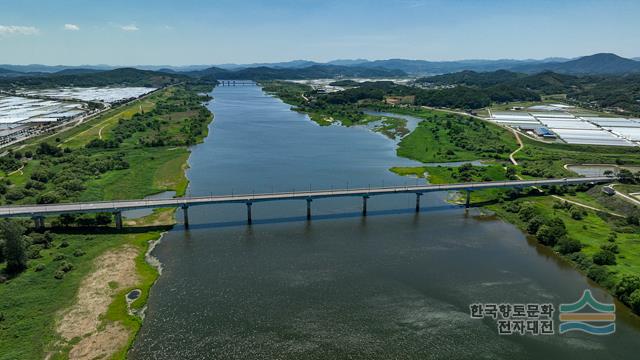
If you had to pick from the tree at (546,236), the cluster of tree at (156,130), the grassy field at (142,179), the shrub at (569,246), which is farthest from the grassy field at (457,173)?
the cluster of tree at (156,130)

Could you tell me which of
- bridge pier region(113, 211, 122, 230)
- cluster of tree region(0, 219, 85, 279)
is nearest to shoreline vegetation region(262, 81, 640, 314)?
bridge pier region(113, 211, 122, 230)

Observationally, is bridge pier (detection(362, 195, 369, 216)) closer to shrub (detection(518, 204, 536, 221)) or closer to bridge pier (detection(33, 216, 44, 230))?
shrub (detection(518, 204, 536, 221))

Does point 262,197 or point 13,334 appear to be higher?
point 262,197

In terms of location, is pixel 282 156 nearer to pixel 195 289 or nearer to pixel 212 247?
pixel 212 247

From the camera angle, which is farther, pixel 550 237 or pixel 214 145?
pixel 214 145

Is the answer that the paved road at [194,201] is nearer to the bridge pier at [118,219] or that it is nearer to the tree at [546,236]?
the bridge pier at [118,219]

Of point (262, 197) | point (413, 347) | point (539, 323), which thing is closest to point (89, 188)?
point (262, 197)

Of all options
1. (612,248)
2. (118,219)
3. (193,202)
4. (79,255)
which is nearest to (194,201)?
(193,202)
